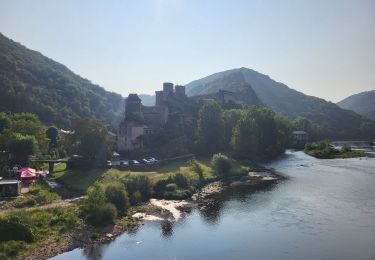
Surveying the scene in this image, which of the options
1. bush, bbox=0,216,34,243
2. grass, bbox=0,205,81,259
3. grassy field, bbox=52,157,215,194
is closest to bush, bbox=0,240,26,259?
grass, bbox=0,205,81,259

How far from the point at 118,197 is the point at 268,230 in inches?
778

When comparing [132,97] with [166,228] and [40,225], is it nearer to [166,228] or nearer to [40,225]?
[166,228]

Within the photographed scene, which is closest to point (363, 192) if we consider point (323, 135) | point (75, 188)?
point (75, 188)

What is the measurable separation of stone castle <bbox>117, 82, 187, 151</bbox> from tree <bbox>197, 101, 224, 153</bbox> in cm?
1220

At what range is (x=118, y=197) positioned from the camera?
49.5 meters

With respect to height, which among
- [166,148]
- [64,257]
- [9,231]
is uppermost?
[166,148]

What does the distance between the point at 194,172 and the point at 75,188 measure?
76.7ft

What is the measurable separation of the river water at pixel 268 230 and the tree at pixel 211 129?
120 ft

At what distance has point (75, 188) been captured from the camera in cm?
5847

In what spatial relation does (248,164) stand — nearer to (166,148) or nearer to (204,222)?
(166,148)

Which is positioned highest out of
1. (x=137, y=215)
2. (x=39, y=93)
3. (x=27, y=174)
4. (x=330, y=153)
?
(x=39, y=93)

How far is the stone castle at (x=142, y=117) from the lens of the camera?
94.0 m

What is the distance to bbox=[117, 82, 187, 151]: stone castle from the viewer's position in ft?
308

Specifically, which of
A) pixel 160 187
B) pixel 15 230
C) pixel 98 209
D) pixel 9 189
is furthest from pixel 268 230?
pixel 9 189
